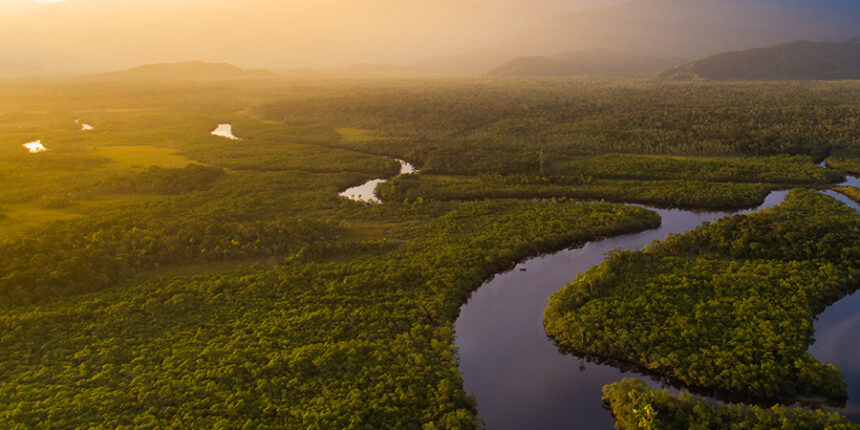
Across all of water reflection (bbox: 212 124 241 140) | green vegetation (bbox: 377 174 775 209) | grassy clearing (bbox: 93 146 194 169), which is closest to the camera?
green vegetation (bbox: 377 174 775 209)

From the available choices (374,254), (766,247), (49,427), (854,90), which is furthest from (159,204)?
(854,90)

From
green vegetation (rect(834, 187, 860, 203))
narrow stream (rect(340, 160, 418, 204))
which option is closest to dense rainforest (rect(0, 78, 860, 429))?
narrow stream (rect(340, 160, 418, 204))

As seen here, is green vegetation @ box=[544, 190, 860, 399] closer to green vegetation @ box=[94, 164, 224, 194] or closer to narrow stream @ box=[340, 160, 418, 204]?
narrow stream @ box=[340, 160, 418, 204]

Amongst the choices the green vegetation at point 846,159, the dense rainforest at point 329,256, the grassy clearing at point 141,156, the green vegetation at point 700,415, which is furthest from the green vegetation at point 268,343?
the green vegetation at point 846,159

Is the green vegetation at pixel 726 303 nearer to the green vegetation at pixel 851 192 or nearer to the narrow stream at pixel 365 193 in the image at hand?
the green vegetation at pixel 851 192

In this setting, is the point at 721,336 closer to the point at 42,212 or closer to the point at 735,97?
the point at 42,212

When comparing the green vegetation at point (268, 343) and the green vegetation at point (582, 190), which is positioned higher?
the green vegetation at point (582, 190)
